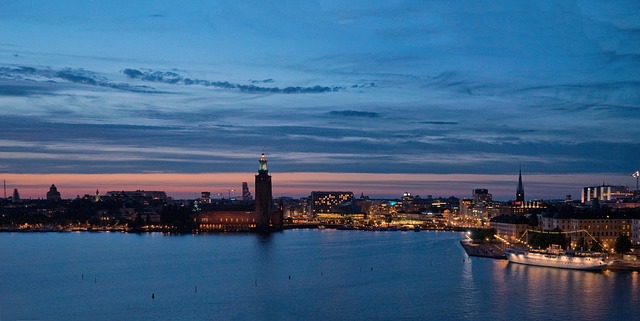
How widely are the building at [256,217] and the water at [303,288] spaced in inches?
980

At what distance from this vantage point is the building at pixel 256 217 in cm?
5981

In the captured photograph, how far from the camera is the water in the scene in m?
18.6

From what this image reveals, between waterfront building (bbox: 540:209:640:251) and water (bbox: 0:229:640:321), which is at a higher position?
waterfront building (bbox: 540:209:640:251)

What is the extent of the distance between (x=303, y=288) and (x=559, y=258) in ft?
32.1

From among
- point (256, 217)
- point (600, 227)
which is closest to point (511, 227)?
point (600, 227)

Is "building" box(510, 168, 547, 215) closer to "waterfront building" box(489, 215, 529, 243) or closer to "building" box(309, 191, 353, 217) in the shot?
"waterfront building" box(489, 215, 529, 243)

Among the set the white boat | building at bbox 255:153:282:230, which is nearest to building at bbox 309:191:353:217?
building at bbox 255:153:282:230

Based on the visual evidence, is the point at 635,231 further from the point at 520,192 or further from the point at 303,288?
the point at 520,192

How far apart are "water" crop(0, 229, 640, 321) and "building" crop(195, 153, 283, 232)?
Answer: 81.7 ft

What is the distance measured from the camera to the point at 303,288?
2258cm

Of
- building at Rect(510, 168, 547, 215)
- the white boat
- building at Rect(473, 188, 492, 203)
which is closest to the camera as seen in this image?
the white boat

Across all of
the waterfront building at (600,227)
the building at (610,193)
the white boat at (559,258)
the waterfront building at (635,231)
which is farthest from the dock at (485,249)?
the building at (610,193)

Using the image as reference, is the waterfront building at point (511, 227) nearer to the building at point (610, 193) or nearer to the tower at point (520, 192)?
the tower at point (520, 192)

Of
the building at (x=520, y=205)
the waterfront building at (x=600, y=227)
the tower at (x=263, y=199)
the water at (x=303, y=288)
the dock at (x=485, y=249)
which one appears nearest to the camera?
the water at (x=303, y=288)
